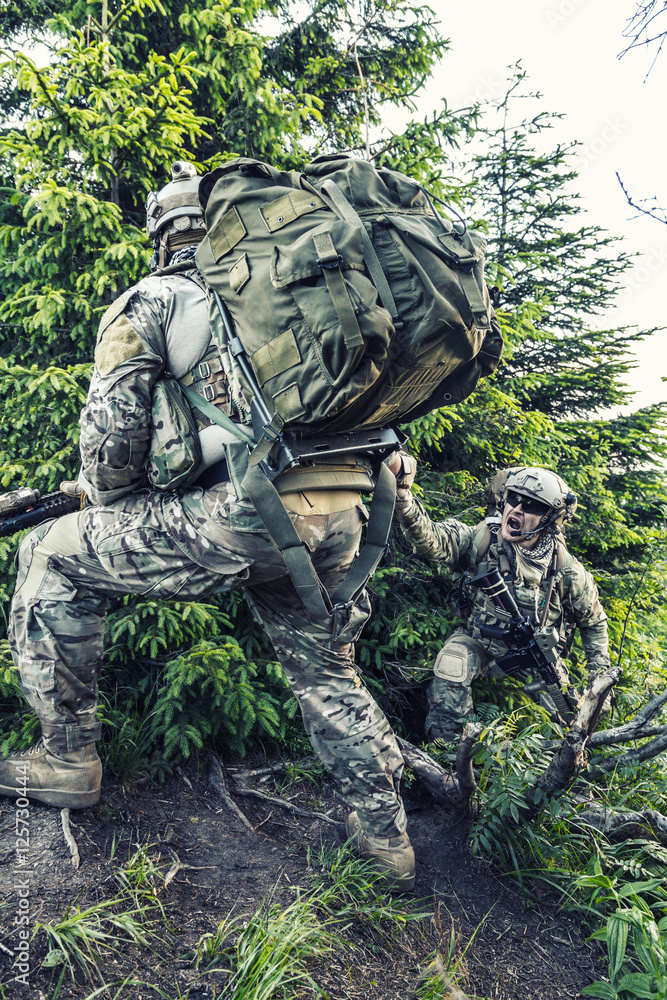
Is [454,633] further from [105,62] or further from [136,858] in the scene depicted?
[105,62]

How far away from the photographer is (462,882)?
113 inches

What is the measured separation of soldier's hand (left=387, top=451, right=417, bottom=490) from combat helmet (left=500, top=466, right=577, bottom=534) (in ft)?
5.10

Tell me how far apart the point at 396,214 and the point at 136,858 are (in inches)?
104

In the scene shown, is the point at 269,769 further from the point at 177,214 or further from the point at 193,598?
the point at 177,214

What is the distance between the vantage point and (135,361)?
2293 millimetres

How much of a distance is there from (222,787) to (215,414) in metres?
2.07

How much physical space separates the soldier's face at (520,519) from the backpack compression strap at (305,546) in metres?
2.11

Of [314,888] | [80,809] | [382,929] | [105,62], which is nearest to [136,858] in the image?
[80,809]

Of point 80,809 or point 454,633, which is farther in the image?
point 454,633

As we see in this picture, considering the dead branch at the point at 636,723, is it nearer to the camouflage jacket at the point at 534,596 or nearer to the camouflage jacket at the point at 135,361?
the camouflage jacket at the point at 534,596

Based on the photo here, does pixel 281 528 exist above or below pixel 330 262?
below

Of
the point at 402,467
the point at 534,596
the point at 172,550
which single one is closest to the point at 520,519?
the point at 534,596

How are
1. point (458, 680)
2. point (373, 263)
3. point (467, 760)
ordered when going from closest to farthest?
point (373, 263), point (467, 760), point (458, 680)

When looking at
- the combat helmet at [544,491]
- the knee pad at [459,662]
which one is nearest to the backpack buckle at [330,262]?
the combat helmet at [544,491]
